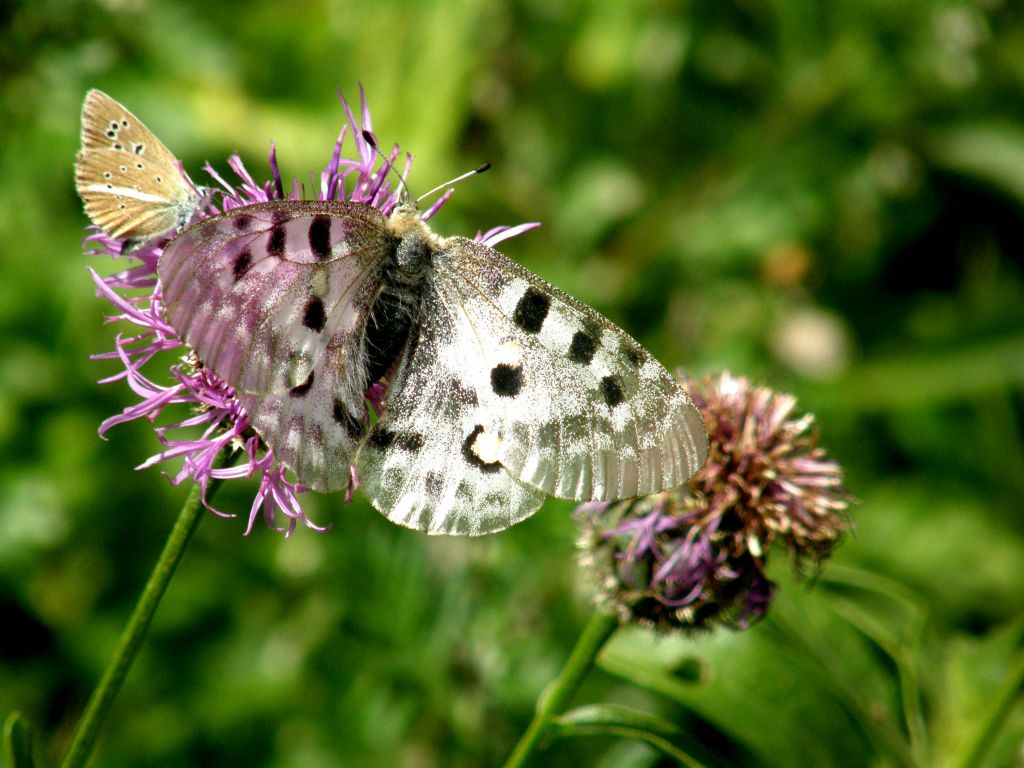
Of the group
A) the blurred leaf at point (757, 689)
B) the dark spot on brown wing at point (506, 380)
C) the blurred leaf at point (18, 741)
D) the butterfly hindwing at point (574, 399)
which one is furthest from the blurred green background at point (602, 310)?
the blurred leaf at point (18, 741)

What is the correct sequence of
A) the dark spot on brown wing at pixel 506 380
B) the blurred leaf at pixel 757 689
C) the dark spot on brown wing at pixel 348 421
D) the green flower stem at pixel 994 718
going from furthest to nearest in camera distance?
1. the blurred leaf at pixel 757 689
2. the green flower stem at pixel 994 718
3. the dark spot on brown wing at pixel 506 380
4. the dark spot on brown wing at pixel 348 421

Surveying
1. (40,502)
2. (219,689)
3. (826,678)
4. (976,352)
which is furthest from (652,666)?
(976,352)

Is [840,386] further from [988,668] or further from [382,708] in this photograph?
[382,708]

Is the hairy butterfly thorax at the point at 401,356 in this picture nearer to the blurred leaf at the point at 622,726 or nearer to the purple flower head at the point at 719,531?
the purple flower head at the point at 719,531

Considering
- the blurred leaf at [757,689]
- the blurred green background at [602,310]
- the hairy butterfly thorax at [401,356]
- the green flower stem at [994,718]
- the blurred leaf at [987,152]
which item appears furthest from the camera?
the blurred leaf at [987,152]

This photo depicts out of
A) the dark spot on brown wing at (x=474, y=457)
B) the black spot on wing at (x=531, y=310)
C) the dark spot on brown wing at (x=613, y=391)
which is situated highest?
the black spot on wing at (x=531, y=310)

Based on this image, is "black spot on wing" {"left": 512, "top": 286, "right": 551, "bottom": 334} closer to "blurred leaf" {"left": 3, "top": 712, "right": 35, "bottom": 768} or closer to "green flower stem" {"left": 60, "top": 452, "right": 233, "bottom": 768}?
"green flower stem" {"left": 60, "top": 452, "right": 233, "bottom": 768}

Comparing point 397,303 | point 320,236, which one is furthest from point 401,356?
point 320,236
